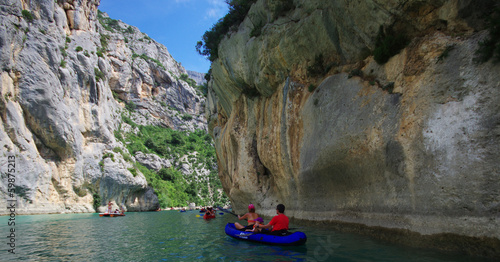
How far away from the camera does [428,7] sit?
9117 mm

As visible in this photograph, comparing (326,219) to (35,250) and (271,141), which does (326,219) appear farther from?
(35,250)

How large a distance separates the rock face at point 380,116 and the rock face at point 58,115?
90.9ft

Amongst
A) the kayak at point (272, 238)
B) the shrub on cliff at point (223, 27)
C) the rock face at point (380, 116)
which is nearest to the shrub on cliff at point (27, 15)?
the shrub on cliff at point (223, 27)

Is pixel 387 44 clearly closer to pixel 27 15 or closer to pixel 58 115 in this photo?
pixel 58 115

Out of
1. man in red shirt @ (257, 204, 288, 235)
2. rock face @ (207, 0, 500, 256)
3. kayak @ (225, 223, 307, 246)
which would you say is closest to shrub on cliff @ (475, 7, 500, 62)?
rock face @ (207, 0, 500, 256)

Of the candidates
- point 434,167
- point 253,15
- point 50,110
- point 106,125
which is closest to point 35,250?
point 434,167

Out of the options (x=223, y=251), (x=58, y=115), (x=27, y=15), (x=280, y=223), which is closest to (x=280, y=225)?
(x=280, y=223)

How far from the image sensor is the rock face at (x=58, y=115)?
30.7 meters

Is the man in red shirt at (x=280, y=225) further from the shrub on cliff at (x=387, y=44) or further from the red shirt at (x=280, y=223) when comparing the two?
the shrub on cliff at (x=387, y=44)

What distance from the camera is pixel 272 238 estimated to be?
9344 millimetres

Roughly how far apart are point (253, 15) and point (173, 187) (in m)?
48.5

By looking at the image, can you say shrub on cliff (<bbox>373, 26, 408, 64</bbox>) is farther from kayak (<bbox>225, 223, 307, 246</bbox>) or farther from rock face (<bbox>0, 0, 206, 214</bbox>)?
rock face (<bbox>0, 0, 206, 214</bbox>)

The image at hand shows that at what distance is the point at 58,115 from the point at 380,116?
39.2 m

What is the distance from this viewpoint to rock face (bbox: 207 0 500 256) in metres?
6.94
